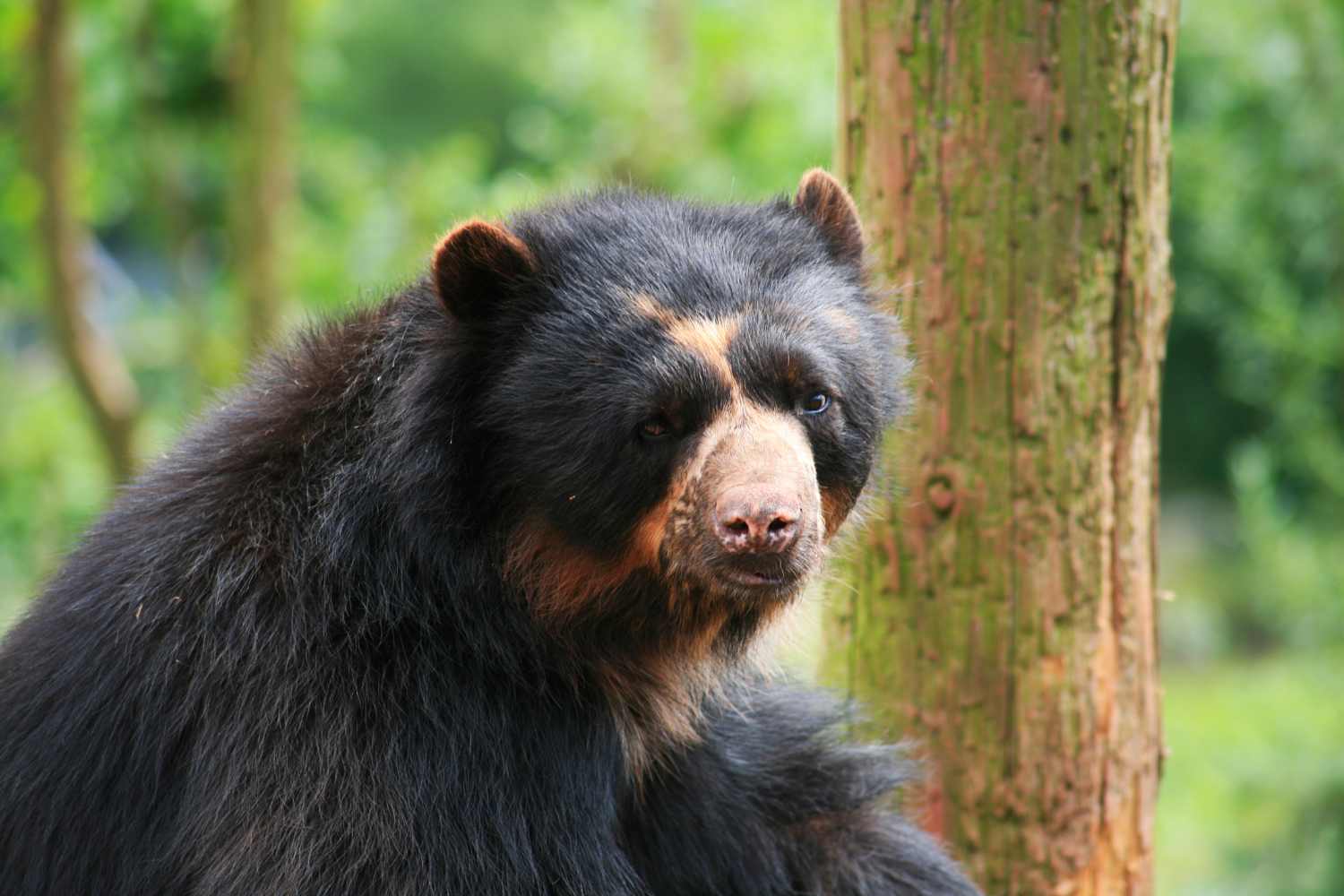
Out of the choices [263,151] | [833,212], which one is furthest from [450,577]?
[263,151]

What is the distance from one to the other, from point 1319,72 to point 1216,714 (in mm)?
6141

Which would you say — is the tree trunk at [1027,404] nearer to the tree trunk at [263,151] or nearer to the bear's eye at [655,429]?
the bear's eye at [655,429]

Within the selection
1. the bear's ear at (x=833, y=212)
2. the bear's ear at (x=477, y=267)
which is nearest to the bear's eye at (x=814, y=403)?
the bear's ear at (x=833, y=212)

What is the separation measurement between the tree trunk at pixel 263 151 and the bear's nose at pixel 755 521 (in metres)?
5.41

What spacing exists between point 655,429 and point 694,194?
14.1 feet

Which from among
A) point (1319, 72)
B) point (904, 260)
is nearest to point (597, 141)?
point (1319, 72)

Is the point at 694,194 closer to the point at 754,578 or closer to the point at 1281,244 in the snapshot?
the point at 1281,244

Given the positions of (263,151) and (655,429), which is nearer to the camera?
(655,429)

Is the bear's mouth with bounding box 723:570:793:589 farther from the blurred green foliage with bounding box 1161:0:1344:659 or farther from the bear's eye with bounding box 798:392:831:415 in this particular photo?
the blurred green foliage with bounding box 1161:0:1344:659

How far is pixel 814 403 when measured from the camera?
3688 millimetres

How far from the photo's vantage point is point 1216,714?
41.0ft

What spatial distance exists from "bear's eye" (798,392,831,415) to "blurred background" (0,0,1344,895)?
2.52 meters

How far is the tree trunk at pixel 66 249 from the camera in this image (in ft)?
26.7

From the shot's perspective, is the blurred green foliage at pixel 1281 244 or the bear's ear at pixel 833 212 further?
the blurred green foliage at pixel 1281 244
